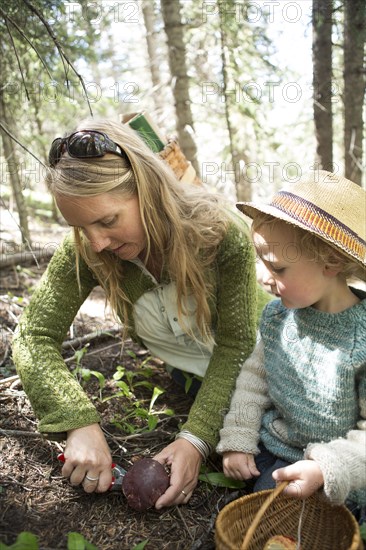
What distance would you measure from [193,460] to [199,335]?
2.52 ft

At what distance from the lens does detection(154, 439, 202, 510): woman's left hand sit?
2.07 m

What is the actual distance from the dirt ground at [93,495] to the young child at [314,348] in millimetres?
311

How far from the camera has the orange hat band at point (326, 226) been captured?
5.98 ft

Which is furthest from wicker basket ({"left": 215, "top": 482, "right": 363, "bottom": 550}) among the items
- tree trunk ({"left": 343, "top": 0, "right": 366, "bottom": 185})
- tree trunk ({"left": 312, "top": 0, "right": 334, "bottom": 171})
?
tree trunk ({"left": 343, "top": 0, "right": 366, "bottom": 185})

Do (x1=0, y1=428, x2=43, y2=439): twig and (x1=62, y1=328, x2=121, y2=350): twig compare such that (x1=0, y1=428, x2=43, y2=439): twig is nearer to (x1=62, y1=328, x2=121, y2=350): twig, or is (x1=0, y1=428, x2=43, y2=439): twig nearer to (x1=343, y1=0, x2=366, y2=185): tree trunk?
(x1=62, y1=328, x2=121, y2=350): twig

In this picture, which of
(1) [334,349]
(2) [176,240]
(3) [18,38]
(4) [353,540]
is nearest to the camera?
(4) [353,540]

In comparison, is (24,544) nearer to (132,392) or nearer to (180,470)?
(180,470)

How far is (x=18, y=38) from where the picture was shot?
180 inches

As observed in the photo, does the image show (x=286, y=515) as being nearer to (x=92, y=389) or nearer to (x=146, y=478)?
(x=146, y=478)

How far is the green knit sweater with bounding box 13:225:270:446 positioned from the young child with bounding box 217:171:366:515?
26 cm

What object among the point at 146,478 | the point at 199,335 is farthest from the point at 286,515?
the point at 199,335

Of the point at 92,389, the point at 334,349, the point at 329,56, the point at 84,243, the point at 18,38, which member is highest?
the point at 18,38

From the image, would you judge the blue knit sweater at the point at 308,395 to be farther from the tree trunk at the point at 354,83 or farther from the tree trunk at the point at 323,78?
the tree trunk at the point at 354,83

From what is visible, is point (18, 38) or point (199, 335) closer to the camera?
point (199, 335)
